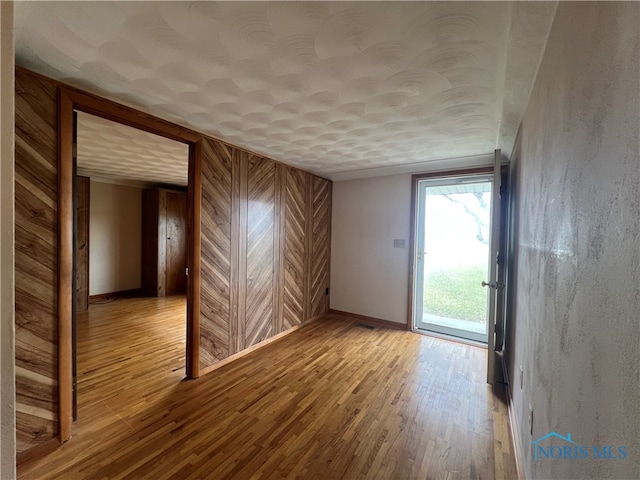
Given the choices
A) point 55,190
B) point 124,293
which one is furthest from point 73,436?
point 124,293

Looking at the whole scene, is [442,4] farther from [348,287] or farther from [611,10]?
[348,287]

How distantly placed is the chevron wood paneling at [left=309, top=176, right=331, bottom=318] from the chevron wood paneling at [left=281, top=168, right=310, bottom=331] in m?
0.19

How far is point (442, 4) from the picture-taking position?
1.06 metres

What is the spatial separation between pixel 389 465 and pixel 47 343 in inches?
86.9

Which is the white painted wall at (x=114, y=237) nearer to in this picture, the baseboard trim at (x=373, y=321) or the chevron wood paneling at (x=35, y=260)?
the chevron wood paneling at (x=35, y=260)

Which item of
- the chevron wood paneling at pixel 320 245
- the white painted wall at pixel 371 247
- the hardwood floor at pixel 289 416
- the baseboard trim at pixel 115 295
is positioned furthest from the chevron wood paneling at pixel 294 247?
the baseboard trim at pixel 115 295

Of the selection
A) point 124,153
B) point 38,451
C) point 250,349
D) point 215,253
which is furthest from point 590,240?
point 124,153

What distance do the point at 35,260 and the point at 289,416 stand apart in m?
1.94

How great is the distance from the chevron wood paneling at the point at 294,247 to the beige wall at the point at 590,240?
9.15 feet

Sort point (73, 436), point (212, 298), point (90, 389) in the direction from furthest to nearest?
point (212, 298) < point (90, 389) < point (73, 436)

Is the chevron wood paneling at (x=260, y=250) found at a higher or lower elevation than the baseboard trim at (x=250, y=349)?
higher

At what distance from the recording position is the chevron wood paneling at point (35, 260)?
4.90ft

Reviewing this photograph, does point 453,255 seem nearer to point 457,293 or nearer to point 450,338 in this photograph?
point 457,293

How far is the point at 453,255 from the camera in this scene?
3.64 meters
